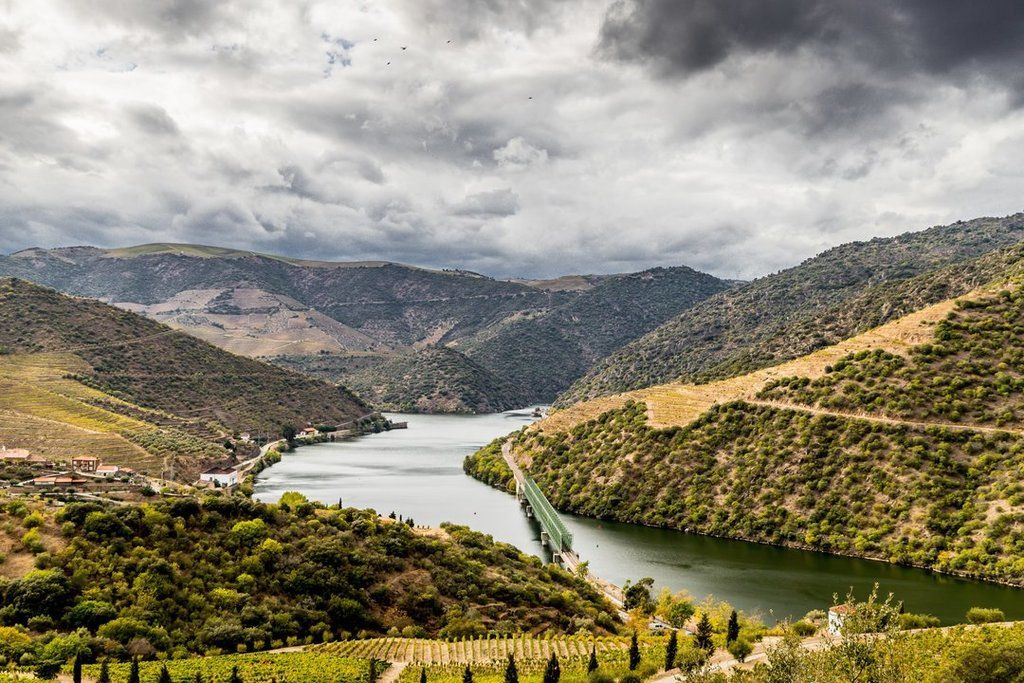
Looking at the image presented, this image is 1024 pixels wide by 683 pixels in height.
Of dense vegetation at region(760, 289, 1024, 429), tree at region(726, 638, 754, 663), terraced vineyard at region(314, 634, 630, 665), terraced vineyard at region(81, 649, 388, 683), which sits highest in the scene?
dense vegetation at region(760, 289, 1024, 429)

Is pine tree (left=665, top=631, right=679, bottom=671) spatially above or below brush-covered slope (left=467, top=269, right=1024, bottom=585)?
below

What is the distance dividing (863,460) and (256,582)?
5866cm

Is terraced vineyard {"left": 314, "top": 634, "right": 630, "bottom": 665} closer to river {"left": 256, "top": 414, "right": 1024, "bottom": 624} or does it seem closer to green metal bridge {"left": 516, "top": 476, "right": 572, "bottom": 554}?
river {"left": 256, "top": 414, "right": 1024, "bottom": 624}

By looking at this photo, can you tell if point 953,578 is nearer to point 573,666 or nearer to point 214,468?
point 573,666

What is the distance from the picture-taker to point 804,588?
57156 millimetres

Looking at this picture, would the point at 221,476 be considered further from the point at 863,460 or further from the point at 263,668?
the point at 863,460

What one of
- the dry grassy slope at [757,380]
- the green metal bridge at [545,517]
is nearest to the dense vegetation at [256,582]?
the green metal bridge at [545,517]

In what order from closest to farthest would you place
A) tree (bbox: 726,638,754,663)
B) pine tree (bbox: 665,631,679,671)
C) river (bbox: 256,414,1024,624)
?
pine tree (bbox: 665,631,679,671), tree (bbox: 726,638,754,663), river (bbox: 256,414,1024,624)

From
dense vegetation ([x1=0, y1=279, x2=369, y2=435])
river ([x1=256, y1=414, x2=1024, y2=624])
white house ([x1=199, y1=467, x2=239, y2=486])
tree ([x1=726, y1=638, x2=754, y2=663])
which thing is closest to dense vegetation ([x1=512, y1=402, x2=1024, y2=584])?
river ([x1=256, y1=414, x2=1024, y2=624])

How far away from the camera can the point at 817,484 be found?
2859 inches

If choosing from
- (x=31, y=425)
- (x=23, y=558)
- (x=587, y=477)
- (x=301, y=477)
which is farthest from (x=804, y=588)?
(x=31, y=425)

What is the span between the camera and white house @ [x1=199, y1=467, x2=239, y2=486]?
97.2 meters

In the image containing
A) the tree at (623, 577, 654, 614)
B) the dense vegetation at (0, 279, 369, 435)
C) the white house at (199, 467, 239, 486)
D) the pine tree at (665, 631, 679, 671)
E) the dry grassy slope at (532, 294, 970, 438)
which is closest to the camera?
the pine tree at (665, 631, 679, 671)

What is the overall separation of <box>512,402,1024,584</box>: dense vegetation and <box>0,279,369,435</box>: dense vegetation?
75.5 m
